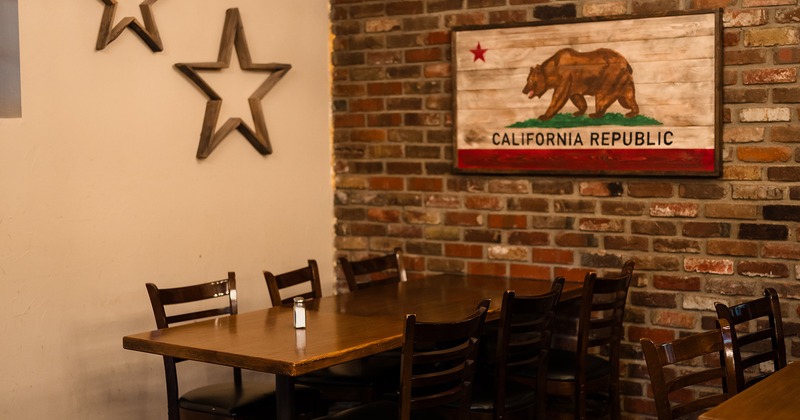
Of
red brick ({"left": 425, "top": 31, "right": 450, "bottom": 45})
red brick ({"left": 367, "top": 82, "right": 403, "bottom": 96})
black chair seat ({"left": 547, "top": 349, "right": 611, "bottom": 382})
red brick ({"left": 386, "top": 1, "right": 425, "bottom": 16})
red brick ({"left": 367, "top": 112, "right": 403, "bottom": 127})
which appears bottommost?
black chair seat ({"left": 547, "top": 349, "right": 611, "bottom": 382})

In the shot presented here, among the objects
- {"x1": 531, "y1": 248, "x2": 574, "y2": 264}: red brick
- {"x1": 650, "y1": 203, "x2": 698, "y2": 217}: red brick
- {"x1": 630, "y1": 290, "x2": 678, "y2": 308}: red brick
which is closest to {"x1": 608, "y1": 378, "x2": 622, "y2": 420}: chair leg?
{"x1": 630, "y1": 290, "x2": 678, "y2": 308}: red brick

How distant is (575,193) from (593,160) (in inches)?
6.9

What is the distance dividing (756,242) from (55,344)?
111 inches

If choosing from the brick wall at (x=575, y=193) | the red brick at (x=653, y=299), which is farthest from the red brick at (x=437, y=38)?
the red brick at (x=653, y=299)

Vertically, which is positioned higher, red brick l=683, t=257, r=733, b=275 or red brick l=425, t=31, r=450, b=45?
red brick l=425, t=31, r=450, b=45

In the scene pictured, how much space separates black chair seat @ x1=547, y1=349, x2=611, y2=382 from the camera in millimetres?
3973

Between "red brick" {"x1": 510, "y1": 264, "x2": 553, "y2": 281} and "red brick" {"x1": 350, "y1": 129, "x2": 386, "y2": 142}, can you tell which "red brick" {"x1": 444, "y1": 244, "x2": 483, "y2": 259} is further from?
"red brick" {"x1": 350, "y1": 129, "x2": 386, "y2": 142}

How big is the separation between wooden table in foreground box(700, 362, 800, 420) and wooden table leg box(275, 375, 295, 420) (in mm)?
1252

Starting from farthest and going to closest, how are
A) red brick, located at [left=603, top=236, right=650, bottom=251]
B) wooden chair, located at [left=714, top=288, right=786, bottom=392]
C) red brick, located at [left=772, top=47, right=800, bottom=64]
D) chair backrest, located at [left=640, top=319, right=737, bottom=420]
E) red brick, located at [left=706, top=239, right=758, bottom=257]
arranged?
red brick, located at [left=603, top=236, right=650, bottom=251]
red brick, located at [left=706, top=239, right=758, bottom=257]
red brick, located at [left=772, top=47, right=800, bottom=64]
wooden chair, located at [left=714, top=288, right=786, bottom=392]
chair backrest, located at [left=640, top=319, right=737, bottom=420]

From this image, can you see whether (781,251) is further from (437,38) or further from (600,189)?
(437,38)

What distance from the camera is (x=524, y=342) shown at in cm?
365

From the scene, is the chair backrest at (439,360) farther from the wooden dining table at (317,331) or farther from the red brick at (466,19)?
the red brick at (466,19)

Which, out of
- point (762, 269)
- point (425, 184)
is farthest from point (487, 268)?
point (762, 269)

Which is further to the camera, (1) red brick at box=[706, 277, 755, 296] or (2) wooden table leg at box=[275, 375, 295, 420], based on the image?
(1) red brick at box=[706, 277, 755, 296]
